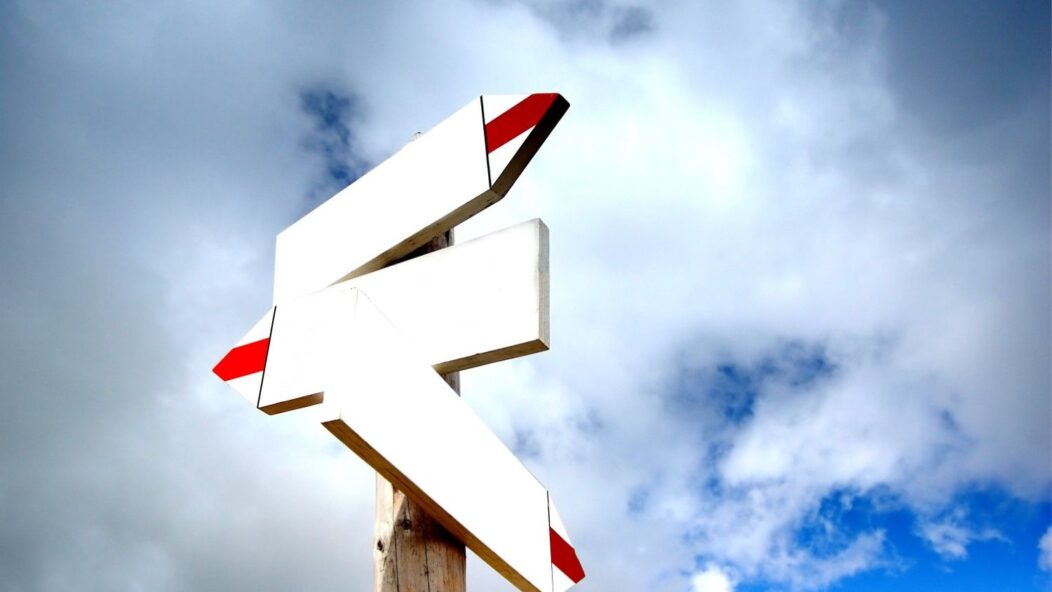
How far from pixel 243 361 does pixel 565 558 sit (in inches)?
45.8

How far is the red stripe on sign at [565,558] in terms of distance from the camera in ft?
7.36

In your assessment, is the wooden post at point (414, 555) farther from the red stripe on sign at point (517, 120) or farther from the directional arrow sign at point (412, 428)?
the red stripe on sign at point (517, 120)

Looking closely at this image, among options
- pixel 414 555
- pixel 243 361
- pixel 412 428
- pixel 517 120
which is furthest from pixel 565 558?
pixel 517 120

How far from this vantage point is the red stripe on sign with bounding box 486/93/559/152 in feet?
7.27

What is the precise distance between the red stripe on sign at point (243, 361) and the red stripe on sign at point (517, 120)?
0.93 meters

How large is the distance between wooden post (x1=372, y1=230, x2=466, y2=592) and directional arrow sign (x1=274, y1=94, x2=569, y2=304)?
831 mm

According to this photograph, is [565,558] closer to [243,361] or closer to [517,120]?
[243,361]

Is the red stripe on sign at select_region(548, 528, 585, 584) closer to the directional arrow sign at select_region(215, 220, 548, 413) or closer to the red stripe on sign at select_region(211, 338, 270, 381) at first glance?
the directional arrow sign at select_region(215, 220, 548, 413)

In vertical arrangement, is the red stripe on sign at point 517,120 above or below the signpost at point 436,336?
above

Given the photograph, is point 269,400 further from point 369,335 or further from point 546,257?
point 546,257

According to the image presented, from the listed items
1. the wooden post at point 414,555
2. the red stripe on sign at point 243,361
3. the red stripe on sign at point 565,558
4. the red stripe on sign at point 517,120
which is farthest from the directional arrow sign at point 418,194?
the red stripe on sign at point 565,558

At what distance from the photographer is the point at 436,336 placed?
226 cm

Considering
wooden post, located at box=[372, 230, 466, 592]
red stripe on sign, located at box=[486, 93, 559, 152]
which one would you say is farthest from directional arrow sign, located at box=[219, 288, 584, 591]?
red stripe on sign, located at box=[486, 93, 559, 152]

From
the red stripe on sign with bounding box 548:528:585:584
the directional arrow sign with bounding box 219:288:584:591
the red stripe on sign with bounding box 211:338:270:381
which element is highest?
the red stripe on sign with bounding box 211:338:270:381
